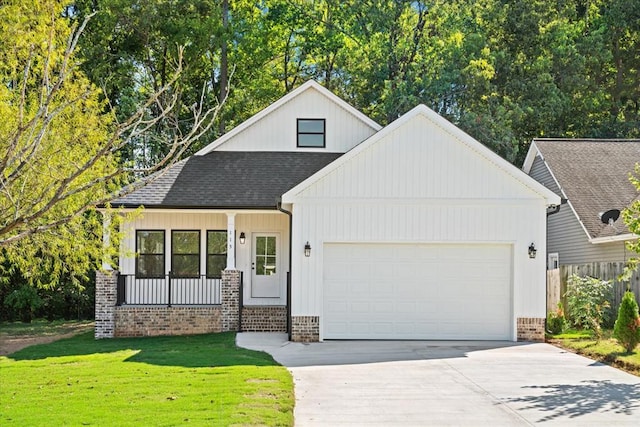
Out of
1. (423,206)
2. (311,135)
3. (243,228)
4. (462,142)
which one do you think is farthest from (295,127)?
(462,142)

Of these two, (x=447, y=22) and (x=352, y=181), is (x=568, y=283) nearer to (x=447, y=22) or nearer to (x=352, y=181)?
(x=352, y=181)

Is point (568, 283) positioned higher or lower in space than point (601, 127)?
lower

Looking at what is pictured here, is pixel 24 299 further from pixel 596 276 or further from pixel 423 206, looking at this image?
pixel 596 276

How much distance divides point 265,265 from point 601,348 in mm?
9238

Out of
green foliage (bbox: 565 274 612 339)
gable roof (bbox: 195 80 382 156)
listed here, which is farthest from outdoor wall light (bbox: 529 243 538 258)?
gable roof (bbox: 195 80 382 156)

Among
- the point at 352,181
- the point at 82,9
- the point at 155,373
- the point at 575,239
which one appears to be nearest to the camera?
the point at 155,373

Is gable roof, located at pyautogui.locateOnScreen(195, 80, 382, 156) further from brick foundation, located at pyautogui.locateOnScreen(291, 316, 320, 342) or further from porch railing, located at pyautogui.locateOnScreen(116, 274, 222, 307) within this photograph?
brick foundation, located at pyautogui.locateOnScreen(291, 316, 320, 342)

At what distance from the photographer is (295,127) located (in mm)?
23500

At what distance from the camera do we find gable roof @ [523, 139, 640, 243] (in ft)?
80.8

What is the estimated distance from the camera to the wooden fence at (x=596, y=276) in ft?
64.2

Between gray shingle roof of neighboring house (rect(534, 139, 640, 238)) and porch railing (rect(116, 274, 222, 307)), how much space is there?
11272 millimetres

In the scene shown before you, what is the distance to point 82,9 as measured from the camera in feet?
104

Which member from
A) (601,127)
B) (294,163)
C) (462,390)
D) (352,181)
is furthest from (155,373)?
(601,127)

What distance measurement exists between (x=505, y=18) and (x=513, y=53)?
150 cm
